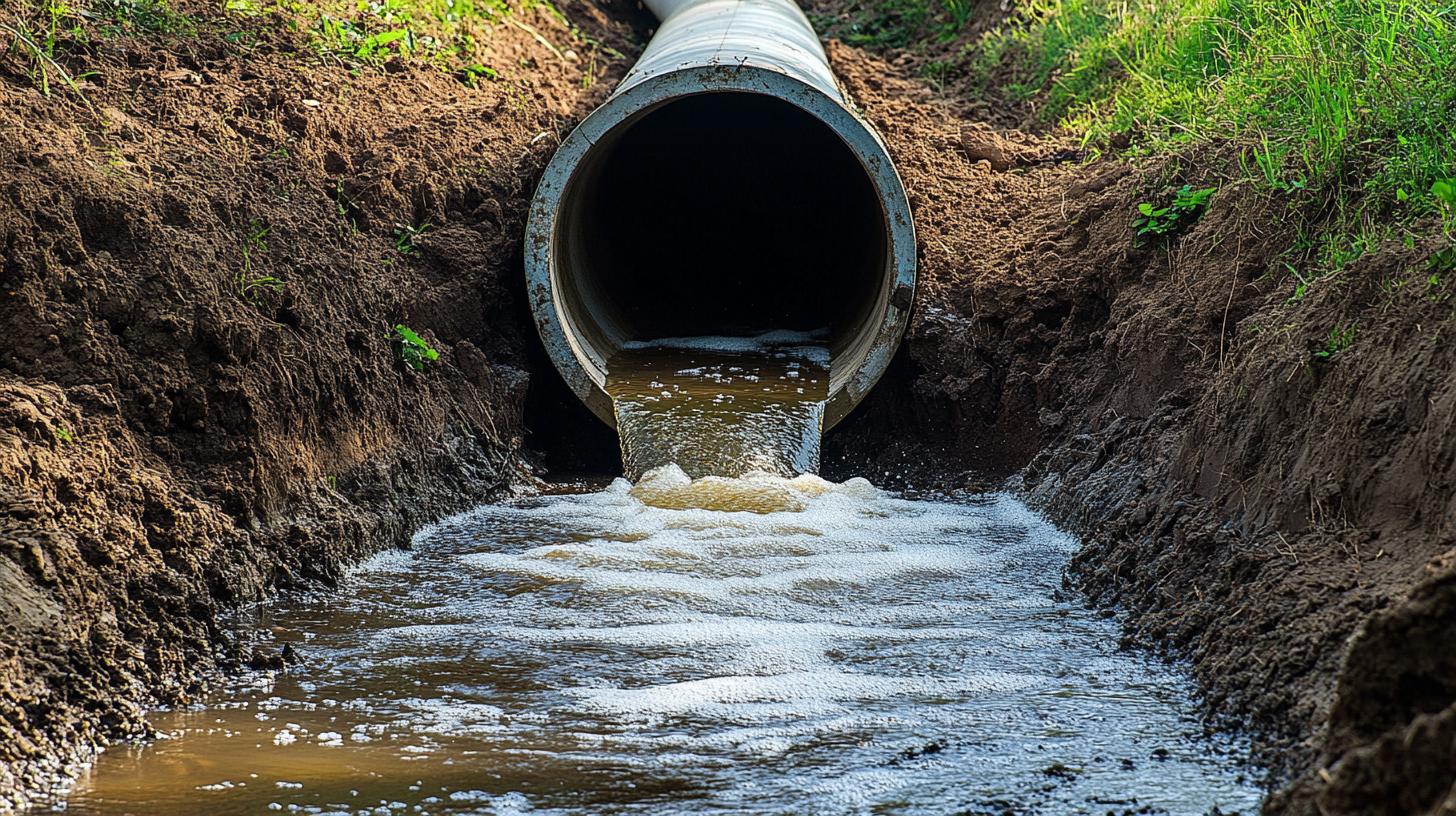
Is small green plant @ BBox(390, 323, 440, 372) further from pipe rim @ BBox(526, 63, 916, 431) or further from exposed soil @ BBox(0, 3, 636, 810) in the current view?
pipe rim @ BBox(526, 63, 916, 431)

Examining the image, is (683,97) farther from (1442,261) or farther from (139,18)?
(1442,261)

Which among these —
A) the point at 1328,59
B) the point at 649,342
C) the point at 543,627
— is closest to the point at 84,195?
the point at 543,627

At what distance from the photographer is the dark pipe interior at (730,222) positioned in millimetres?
8750

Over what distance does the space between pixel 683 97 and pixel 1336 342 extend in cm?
355

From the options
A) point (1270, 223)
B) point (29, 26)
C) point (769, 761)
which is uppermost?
point (29, 26)

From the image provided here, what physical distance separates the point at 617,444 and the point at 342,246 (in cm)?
188

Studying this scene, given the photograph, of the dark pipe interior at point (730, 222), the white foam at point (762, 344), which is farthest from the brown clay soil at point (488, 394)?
the dark pipe interior at point (730, 222)

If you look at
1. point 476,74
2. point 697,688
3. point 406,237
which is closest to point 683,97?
point 406,237

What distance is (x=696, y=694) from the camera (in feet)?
12.2

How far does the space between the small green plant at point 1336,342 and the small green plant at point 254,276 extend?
11.7ft

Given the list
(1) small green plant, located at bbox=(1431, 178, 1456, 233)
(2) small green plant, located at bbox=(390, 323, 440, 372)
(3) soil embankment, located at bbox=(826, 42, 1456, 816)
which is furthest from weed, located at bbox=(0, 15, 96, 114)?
(1) small green plant, located at bbox=(1431, 178, 1456, 233)

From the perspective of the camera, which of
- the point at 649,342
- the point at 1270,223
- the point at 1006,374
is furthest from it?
the point at 649,342

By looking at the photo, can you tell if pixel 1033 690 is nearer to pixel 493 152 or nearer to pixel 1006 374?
pixel 1006 374

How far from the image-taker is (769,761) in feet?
10.8
